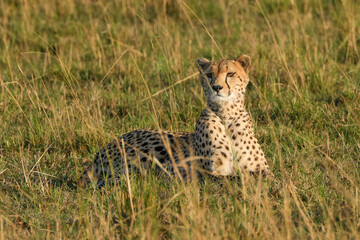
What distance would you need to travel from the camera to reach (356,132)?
13.4ft

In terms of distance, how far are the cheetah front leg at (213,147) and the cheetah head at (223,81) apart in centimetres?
13

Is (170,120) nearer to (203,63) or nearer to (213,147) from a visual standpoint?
(203,63)

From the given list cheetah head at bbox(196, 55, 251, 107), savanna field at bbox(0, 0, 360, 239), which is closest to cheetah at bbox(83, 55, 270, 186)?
cheetah head at bbox(196, 55, 251, 107)

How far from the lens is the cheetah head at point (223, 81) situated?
11.4ft

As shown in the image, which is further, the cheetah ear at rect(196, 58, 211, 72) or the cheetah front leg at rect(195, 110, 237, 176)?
the cheetah ear at rect(196, 58, 211, 72)

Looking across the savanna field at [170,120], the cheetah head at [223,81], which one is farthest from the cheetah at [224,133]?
the savanna field at [170,120]

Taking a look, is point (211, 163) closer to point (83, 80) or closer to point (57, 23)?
point (83, 80)

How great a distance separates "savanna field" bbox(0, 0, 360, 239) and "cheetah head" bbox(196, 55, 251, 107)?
4.2 inches

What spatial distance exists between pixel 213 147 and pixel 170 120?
118cm

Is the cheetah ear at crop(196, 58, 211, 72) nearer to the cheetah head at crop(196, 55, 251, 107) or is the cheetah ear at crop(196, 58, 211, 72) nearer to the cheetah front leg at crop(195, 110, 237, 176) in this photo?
the cheetah head at crop(196, 55, 251, 107)

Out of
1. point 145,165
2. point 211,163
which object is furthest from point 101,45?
point 211,163

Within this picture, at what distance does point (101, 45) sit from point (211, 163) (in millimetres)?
2564

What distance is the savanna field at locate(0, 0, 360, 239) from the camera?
9.27 feet

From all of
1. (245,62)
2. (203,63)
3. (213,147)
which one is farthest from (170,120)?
(213,147)
